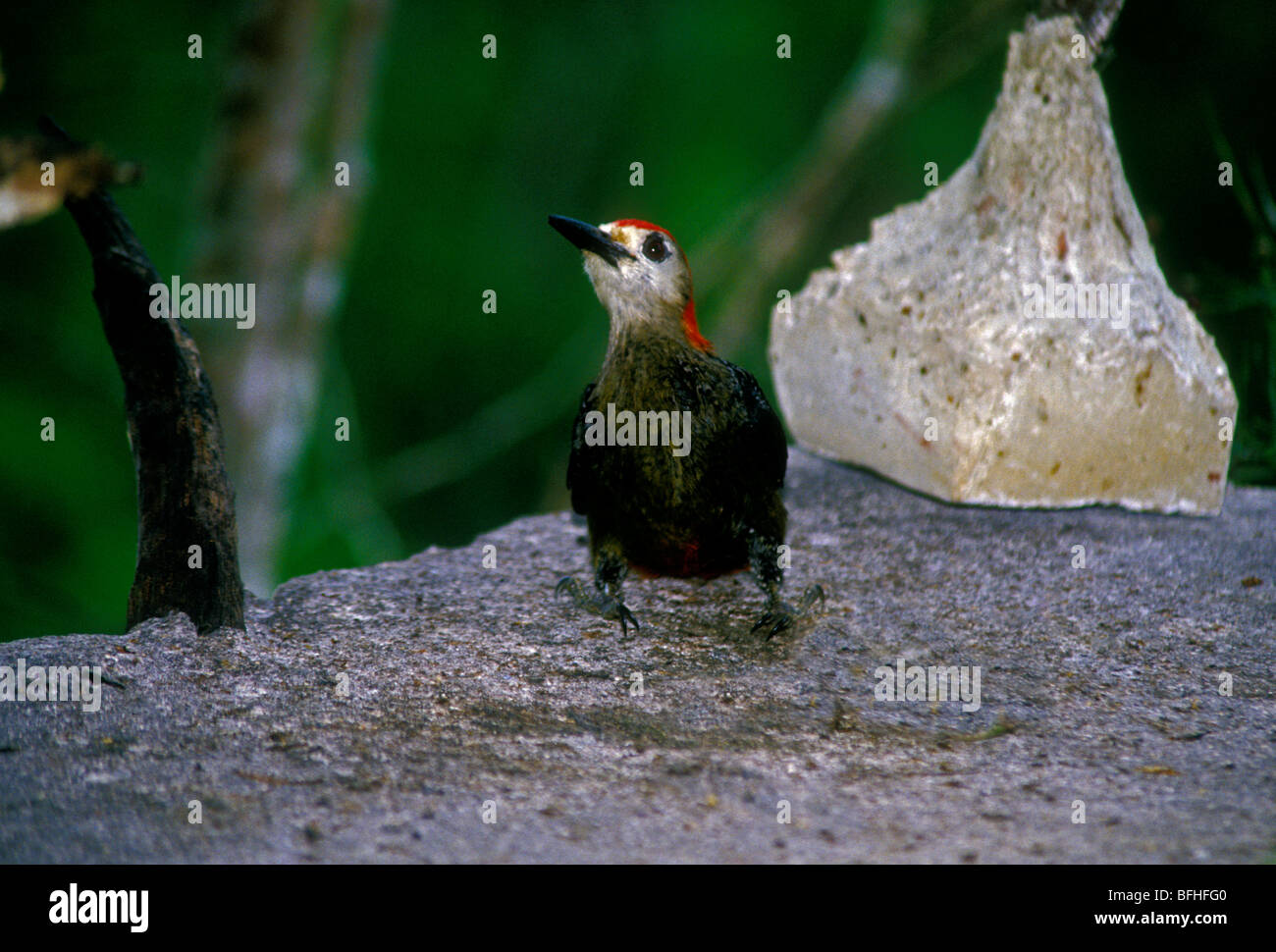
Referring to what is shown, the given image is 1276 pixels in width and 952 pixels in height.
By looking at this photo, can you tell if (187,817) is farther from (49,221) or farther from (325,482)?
(49,221)

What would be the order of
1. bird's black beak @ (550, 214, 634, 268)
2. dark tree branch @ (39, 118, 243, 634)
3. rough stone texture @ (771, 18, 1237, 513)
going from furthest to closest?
rough stone texture @ (771, 18, 1237, 513) < bird's black beak @ (550, 214, 634, 268) < dark tree branch @ (39, 118, 243, 634)

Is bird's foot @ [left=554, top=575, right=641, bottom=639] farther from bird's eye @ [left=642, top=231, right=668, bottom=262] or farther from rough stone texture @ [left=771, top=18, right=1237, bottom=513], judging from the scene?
rough stone texture @ [left=771, top=18, right=1237, bottom=513]

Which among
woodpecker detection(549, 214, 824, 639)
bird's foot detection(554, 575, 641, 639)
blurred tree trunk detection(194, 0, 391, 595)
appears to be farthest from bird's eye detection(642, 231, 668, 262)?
blurred tree trunk detection(194, 0, 391, 595)

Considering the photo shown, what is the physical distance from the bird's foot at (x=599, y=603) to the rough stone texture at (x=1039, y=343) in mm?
1158

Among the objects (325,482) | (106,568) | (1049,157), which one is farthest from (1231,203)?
(106,568)

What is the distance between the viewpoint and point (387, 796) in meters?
2.05

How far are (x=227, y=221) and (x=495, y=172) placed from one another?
9.62ft

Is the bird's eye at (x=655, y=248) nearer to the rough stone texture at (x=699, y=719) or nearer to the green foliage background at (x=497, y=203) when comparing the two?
the rough stone texture at (x=699, y=719)

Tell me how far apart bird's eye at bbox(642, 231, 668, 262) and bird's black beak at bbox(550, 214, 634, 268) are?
0.15 feet

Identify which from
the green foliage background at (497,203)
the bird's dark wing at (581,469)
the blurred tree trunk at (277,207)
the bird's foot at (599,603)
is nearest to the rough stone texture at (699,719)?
the bird's foot at (599,603)

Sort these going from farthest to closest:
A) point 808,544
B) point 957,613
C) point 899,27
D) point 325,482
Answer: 1. point 325,482
2. point 899,27
3. point 808,544
4. point 957,613

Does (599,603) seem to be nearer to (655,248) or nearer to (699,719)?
(699,719)

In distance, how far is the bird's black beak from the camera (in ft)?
9.96

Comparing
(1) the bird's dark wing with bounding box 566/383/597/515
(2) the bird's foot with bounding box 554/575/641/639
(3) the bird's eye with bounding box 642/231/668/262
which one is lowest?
(2) the bird's foot with bounding box 554/575/641/639
